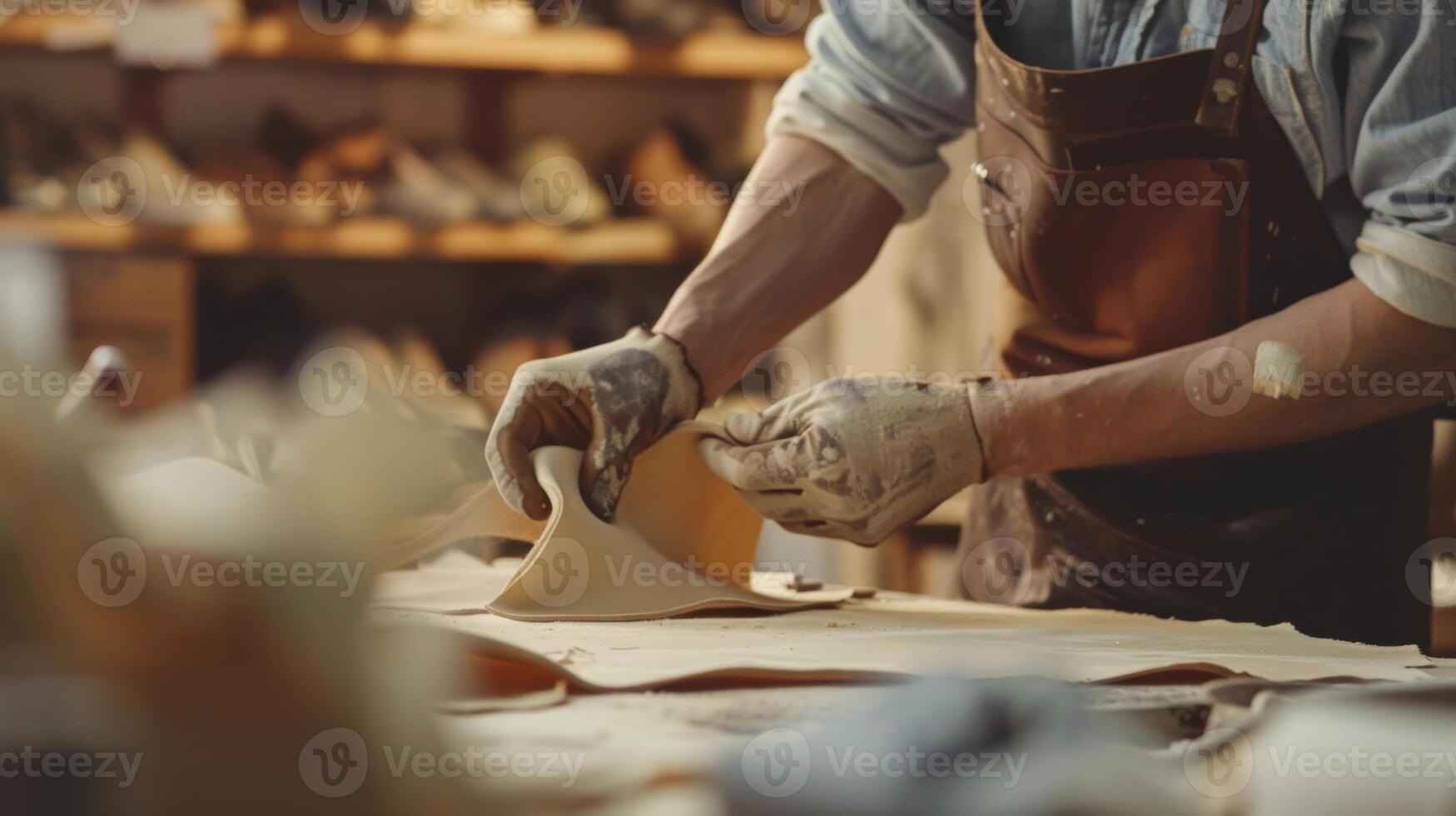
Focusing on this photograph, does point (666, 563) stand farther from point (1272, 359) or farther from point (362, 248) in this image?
point (362, 248)

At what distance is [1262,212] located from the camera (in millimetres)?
1136

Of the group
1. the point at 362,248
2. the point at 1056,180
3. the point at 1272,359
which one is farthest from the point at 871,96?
the point at 362,248

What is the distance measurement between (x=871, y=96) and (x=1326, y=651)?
0.73m

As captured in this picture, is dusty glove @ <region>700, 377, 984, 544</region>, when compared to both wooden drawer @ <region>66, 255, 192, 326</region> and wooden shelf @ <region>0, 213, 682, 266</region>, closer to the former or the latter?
wooden shelf @ <region>0, 213, 682, 266</region>

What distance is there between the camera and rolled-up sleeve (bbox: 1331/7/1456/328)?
0.98 m

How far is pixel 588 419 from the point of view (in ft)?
3.69

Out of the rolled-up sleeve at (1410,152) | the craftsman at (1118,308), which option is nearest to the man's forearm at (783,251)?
the craftsman at (1118,308)
